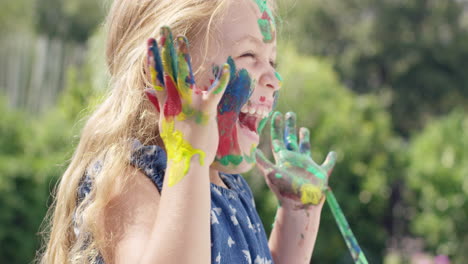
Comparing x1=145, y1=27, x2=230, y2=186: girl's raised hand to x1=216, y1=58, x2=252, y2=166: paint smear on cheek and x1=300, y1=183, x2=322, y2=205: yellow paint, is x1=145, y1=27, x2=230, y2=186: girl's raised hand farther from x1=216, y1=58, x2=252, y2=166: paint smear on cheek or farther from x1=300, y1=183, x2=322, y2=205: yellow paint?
x1=300, y1=183, x2=322, y2=205: yellow paint

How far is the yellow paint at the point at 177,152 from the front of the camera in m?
1.06

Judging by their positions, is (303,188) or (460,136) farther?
(460,136)

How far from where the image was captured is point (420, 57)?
20.2 meters

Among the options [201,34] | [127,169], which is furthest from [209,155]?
[201,34]

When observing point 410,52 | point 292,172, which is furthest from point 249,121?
point 410,52

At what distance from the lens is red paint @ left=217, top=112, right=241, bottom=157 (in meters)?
1.24

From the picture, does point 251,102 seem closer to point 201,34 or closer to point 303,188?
point 201,34

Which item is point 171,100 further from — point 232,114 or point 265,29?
point 265,29

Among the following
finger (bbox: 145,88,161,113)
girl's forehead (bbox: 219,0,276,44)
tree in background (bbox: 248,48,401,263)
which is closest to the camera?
finger (bbox: 145,88,161,113)

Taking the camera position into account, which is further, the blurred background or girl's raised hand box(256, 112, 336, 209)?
the blurred background

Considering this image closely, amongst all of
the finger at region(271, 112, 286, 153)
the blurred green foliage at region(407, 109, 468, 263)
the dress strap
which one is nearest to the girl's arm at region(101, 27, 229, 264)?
the dress strap

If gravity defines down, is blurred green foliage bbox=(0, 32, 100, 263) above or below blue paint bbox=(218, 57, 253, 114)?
above

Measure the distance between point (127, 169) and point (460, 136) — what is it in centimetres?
619

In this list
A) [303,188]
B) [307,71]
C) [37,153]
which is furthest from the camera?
[307,71]
